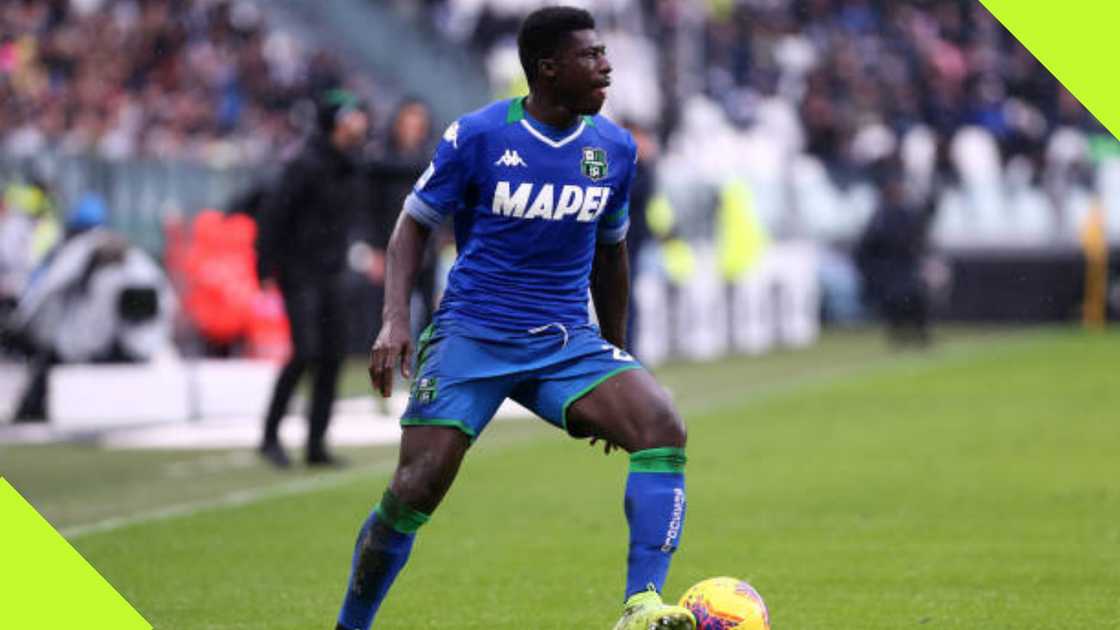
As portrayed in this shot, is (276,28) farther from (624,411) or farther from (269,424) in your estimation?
(624,411)

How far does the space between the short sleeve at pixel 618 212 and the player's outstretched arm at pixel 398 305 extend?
0.61 meters

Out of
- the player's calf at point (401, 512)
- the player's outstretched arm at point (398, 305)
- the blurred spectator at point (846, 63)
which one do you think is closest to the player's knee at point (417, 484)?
the player's calf at point (401, 512)

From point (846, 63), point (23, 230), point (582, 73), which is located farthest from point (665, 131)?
point (582, 73)

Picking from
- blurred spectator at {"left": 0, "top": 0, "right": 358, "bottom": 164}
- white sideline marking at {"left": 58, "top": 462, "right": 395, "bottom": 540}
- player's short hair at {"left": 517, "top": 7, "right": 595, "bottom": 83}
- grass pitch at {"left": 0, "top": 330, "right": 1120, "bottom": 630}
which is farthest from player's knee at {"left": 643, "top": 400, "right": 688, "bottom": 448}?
blurred spectator at {"left": 0, "top": 0, "right": 358, "bottom": 164}

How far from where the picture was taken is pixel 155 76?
3288 cm

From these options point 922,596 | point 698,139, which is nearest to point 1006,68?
point 698,139

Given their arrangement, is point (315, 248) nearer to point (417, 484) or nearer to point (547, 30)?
point (547, 30)

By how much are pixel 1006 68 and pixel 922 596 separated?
1260 inches

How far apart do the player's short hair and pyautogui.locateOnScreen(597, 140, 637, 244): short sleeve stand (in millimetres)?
452

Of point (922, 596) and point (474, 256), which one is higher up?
point (474, 256)

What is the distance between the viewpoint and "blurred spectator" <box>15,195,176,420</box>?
62.5 feet

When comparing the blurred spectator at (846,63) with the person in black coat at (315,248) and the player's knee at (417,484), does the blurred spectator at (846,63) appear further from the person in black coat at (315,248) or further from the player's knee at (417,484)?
the player's knee at (417,484)

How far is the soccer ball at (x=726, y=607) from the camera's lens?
7398 millimetres

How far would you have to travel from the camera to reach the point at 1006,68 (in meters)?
40.2
